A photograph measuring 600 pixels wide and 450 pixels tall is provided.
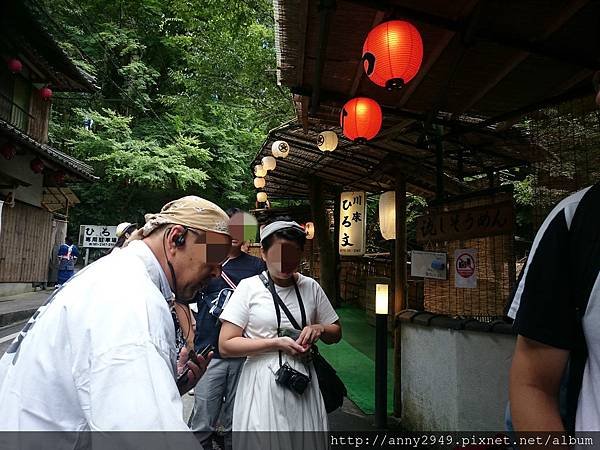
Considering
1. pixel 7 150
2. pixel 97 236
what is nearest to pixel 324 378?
pixel 7 150

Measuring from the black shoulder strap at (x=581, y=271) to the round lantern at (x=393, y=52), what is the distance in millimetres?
3052

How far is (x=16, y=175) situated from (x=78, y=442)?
16.6 metres

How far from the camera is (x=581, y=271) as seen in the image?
113 centimetres

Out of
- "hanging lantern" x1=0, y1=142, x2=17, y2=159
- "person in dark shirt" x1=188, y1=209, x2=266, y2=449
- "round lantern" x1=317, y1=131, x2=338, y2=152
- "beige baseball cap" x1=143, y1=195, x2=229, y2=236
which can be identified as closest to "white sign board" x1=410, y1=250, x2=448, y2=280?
"person in dark shirt" x1=188, y1=209, x2=266, y2=449

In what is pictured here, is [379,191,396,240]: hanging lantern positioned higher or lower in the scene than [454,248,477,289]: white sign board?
higher

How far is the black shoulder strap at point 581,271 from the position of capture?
3.64 ft

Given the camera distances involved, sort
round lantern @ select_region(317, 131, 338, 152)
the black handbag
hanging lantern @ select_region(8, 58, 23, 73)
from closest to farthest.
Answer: the black handbag
round lantern @ select_region(317, 131, 338, 152)
hanging lantern @ select_region(8, 58, 23, 73)

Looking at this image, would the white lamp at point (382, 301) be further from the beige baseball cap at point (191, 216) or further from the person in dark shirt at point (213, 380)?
the beige baseball cap at point (191, 216)

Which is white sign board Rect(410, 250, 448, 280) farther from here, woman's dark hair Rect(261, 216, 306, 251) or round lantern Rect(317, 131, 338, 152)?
round lantern Rect(317, 131, 338, 152)

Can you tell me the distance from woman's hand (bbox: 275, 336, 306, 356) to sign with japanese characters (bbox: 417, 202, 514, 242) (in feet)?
9.13

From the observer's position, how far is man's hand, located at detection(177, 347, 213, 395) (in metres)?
2.07

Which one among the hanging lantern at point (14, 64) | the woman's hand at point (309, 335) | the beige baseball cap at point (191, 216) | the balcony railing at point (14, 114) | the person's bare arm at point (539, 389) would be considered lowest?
the woman's hand at point (309, 335)

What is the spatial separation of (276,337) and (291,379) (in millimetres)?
289

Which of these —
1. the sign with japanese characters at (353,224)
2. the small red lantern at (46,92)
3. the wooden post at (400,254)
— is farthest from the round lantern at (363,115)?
the small red lantern at (46,92)
